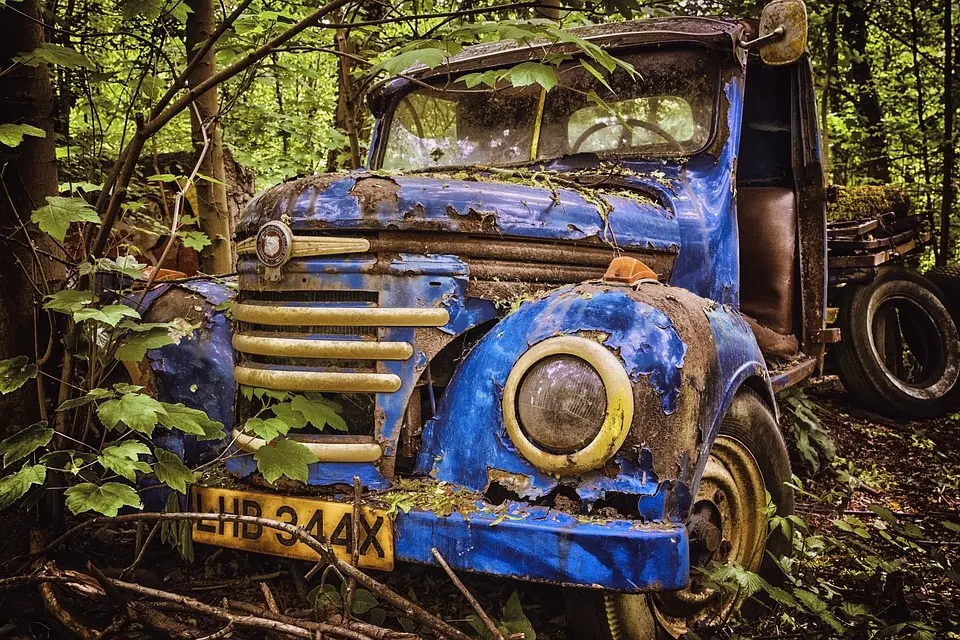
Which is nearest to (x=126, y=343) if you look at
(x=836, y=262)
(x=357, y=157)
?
(x=357, y=157)

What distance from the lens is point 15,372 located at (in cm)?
233

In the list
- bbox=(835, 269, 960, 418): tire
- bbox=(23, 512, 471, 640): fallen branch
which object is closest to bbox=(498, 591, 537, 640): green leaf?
bbox=(23, 512, 471, 640): fallen branch

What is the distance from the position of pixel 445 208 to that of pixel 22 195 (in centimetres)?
142

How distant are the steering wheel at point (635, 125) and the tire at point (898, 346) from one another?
2.93m

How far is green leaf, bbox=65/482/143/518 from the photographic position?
79.0 inches

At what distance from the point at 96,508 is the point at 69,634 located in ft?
1.51

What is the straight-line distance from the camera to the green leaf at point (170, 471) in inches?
87.3

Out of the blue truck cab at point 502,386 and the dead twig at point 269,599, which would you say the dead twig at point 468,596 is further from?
the dead twig at point 269,599

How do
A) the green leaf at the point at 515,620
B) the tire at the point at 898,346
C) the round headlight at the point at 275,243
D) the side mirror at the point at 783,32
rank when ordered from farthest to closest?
the tire at the point at 898,346, the side mirror at the point at 783,32, the round headlight at the point at 275,243, the green leaf at the point at 515,620

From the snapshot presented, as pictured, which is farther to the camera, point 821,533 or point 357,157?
point 357,157

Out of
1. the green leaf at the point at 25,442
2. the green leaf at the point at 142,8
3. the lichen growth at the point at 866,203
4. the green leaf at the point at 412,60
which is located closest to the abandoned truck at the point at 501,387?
the green leaf at the point at 412,60

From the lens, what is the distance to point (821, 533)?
11.8 ft

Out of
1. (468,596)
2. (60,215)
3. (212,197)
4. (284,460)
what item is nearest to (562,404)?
(468,596)

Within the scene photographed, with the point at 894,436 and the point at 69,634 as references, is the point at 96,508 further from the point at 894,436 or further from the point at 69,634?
the point at 894,436
